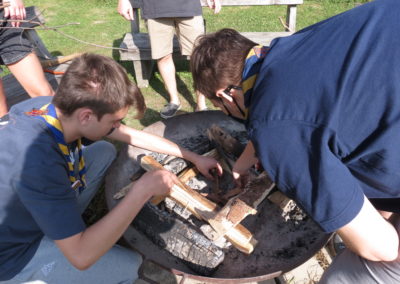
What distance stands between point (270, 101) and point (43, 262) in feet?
4.48

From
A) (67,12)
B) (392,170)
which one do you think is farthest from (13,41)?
(67,12)

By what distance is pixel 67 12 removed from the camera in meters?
6.57

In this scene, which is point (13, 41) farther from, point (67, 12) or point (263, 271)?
point (67, 12)

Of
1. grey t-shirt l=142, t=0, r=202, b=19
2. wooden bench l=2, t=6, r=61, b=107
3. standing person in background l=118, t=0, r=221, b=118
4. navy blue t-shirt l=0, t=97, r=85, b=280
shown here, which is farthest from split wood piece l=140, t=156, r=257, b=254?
wooden bench l=2, t=6, r=61, b=107

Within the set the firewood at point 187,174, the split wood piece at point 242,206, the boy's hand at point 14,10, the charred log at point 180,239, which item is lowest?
the charred log at point 180,239

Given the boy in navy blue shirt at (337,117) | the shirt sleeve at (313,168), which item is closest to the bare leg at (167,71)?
the boy in navy blue shirt at (337,117)

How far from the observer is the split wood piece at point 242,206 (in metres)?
Answer: 1.74

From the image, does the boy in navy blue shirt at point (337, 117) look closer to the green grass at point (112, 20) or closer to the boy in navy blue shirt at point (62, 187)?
the boy in navy blue shirt at point (62, 187)

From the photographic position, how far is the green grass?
17.3 feet

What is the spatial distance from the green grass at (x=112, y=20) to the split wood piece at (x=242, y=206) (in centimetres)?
269

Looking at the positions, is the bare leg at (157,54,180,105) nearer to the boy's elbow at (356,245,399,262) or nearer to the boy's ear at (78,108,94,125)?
the boy's ear at (78,108,94,125)

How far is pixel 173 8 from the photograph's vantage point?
10.7ft

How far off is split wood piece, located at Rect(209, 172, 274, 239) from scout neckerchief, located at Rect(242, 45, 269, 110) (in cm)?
69

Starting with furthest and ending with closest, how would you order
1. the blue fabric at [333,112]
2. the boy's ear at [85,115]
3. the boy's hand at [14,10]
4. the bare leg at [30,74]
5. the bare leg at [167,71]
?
the bare leg at [167,71], the bare leg at [30,74], the boy's hand at [14,10], the boy's ear at [85,115], the blue fabric at [333,112]
